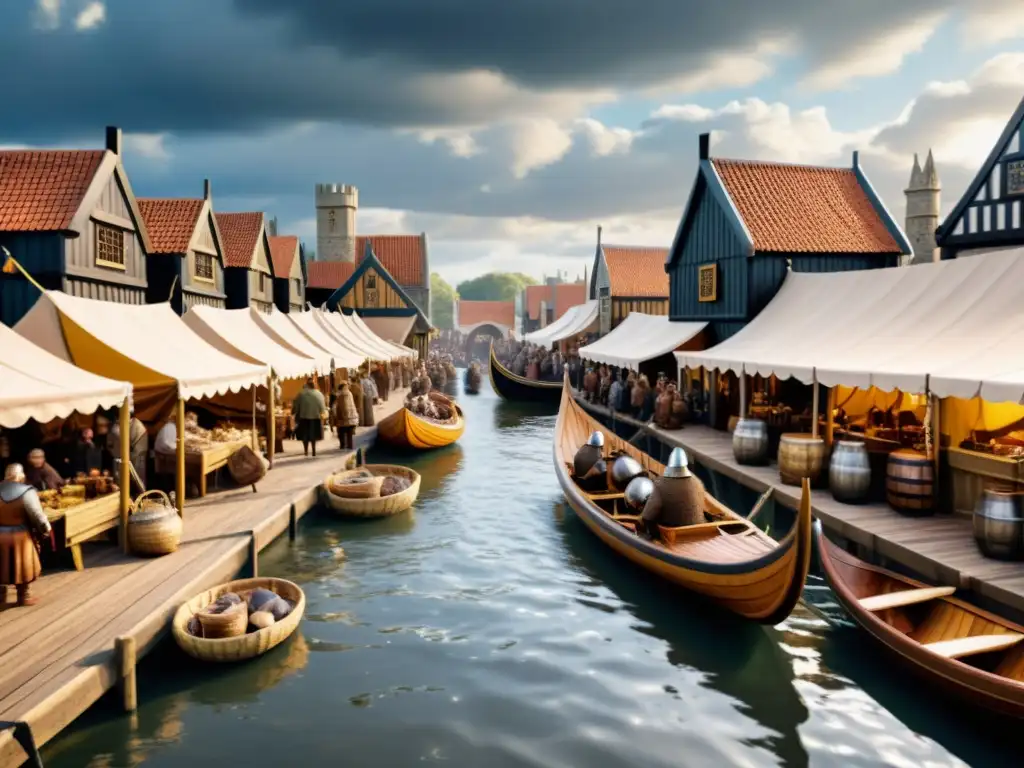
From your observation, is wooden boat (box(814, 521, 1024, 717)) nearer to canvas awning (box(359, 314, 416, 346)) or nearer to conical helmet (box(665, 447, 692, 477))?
conical helmet (box(665, 447, 692, 477))

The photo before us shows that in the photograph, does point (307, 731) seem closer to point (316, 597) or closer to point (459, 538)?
point (316, 597)

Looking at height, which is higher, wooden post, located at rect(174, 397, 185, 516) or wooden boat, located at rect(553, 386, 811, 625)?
wooden post, located at rect(174, 397, 185, 516)

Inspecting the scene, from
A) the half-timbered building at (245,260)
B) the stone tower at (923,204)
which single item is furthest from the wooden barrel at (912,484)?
the stone tower at (923,204)

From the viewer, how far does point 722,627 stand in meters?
9.39

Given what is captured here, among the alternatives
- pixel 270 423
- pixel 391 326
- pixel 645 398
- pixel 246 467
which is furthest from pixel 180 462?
pixel 391 326

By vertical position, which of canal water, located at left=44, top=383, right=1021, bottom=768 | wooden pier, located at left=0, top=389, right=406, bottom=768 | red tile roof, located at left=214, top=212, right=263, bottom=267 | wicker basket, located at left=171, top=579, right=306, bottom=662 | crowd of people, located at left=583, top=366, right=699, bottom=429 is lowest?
canal water, located at left=44, top=383, right=1021, bottom=768

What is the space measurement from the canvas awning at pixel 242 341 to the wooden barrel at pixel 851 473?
35.8ft

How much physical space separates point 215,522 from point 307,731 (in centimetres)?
545

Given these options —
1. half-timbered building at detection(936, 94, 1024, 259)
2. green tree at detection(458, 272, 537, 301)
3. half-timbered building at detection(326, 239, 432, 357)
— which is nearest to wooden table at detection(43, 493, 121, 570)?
half-timbered building at detection(936, 94, 1024, 259)

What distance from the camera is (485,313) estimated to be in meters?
87.7

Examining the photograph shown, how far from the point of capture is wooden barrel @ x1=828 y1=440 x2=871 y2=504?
1198cm

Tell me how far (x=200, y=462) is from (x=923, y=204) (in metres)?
48.7

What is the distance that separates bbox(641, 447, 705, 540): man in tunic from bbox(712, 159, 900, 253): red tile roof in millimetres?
12200

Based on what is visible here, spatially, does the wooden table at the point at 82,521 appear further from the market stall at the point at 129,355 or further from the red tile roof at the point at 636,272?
the red tile roof at the point at 636,272
